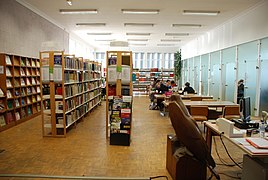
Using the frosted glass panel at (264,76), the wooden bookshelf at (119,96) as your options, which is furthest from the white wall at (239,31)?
the wooden bookshelf at (119,96)

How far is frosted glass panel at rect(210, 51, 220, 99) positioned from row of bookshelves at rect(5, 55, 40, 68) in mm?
8475

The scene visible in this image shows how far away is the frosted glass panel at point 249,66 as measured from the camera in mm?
7332

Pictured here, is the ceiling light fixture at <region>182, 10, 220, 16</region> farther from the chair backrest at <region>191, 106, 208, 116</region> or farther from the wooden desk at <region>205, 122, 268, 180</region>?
the wooden desk at <region>205, 122, 268, 180</region>

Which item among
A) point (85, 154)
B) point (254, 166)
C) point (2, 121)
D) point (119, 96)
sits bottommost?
point (85, 154)

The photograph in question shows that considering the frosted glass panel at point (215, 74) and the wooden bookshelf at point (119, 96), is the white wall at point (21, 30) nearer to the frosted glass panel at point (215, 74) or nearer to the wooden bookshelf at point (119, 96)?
the wooden bookshelf at point (119, 96)

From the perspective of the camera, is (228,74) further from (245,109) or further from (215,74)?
(245,109)

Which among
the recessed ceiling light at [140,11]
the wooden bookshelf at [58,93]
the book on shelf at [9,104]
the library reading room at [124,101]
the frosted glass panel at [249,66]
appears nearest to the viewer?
the library reading room at [124,101]

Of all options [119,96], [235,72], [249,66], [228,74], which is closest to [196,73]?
[228,74]

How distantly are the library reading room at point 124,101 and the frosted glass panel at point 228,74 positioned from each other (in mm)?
47

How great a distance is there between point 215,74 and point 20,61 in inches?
356

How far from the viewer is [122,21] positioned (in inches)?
363

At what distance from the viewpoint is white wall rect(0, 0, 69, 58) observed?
5914 millimetres

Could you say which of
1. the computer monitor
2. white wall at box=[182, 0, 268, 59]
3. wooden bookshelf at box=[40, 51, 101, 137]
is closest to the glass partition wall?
white wall at box=[182, 0, 268, 59]

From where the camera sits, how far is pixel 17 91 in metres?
6.23
